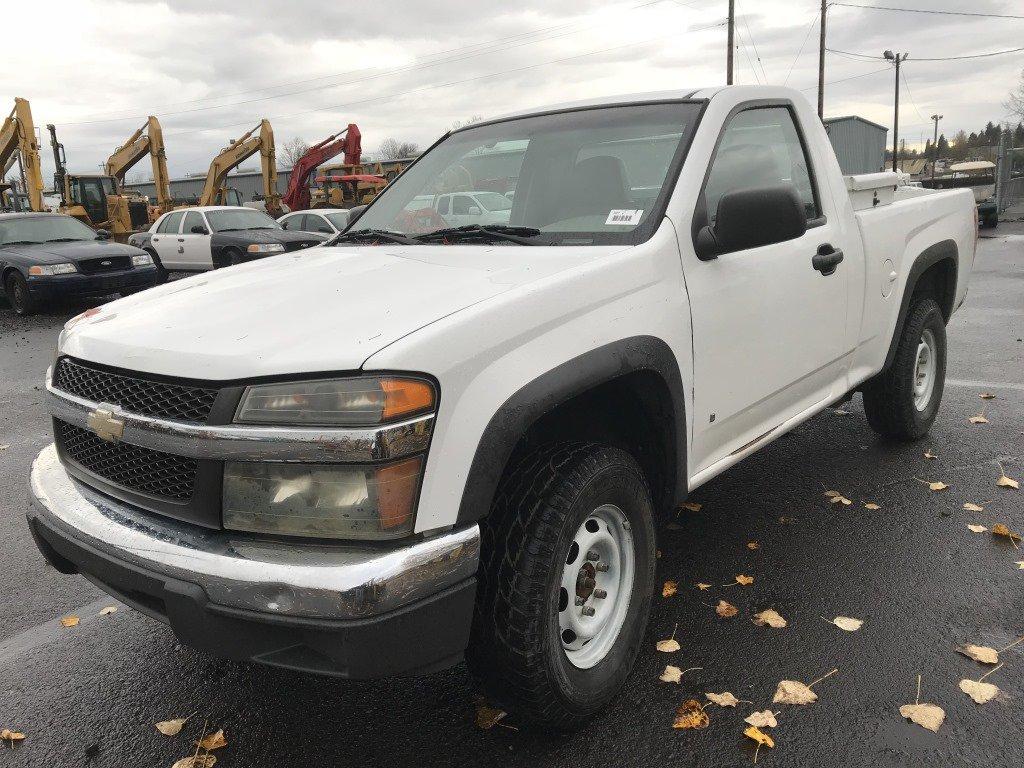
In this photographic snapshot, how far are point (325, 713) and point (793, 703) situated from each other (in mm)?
1543

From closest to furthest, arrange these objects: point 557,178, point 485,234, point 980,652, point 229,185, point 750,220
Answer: point 750,220 < point 980,652 < point 485,234 < point 557,178 < point 229,185

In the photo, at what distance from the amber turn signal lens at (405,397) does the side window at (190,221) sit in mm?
16062

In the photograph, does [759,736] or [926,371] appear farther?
[926,371]

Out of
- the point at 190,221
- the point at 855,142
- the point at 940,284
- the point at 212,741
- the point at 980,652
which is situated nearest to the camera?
the point at 212,741

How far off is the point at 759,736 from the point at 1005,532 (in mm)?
2040

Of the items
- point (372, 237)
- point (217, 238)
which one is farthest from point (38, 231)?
point (372, 237)

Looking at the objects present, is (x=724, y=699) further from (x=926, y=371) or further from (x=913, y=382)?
(x=926, y=371)

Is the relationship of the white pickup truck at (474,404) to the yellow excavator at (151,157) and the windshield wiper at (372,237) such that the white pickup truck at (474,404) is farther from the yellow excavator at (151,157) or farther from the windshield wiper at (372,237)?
the yellow excavator at (151,157)

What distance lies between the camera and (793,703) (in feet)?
8.55

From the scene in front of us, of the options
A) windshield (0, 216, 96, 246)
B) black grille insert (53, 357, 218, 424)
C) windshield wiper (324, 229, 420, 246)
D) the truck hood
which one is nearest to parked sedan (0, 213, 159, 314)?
windshield (0, 216, 96, 246)

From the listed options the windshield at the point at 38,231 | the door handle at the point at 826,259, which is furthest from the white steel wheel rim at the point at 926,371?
the windshield at the point at 38,231

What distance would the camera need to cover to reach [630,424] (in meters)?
2.83

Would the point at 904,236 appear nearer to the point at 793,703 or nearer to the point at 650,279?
the point at 650,279

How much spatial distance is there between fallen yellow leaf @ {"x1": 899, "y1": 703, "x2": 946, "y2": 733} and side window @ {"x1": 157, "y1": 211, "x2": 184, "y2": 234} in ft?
57.1
